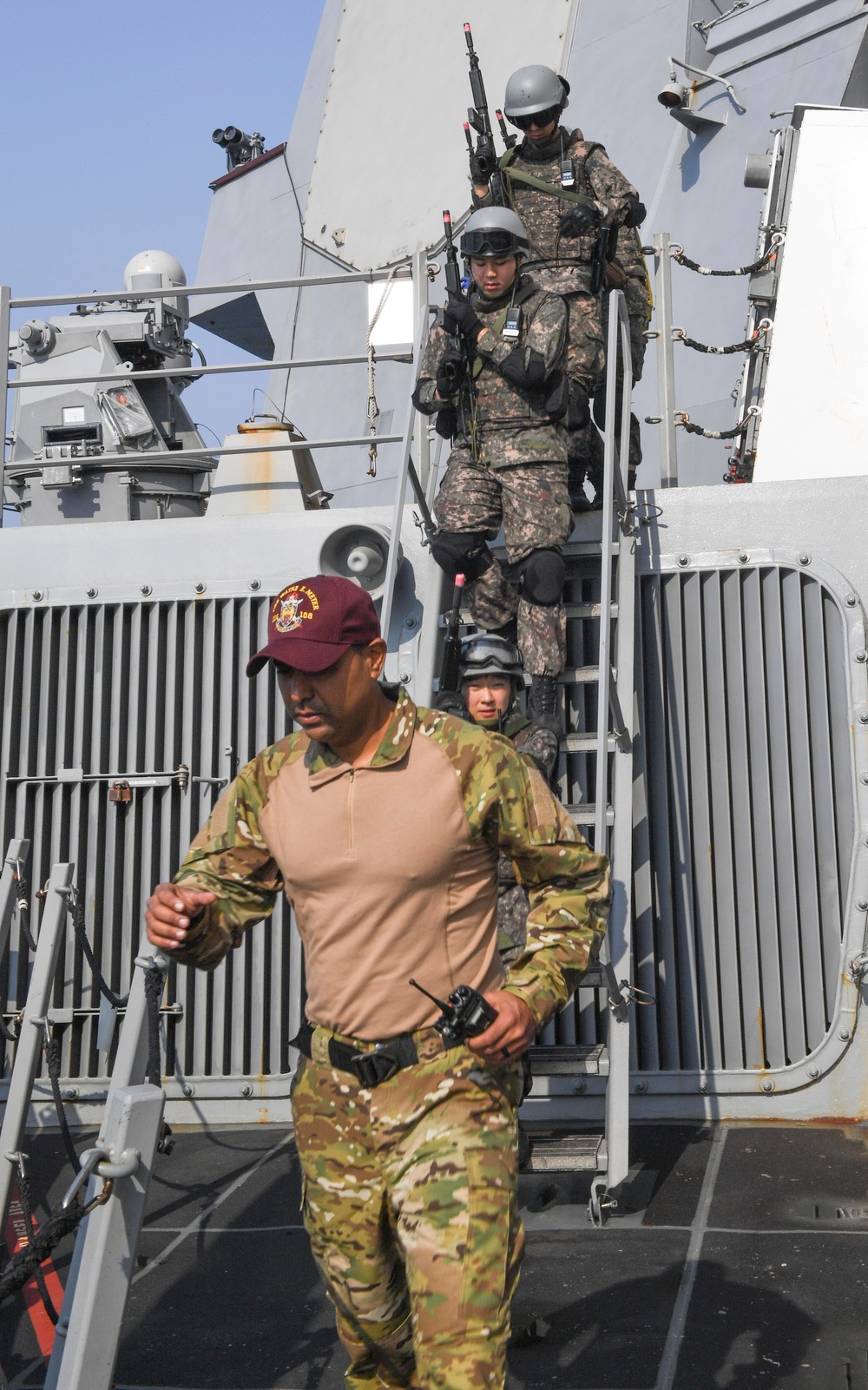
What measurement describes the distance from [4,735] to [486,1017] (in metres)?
4.03

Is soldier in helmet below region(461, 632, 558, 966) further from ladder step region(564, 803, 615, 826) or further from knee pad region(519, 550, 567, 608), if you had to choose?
knee pad region(519, 550, 567, 608)

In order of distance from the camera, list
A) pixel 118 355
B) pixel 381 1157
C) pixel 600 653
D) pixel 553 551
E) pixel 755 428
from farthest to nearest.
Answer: pixel 118 355
pixel 755 428
pixel 553 551
pixel 600 653
pixel 381 1157

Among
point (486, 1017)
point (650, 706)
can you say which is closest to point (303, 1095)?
point (486, 1017)

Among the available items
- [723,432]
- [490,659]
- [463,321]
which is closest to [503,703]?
[490,659]

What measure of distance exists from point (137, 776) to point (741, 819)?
2.37 metres

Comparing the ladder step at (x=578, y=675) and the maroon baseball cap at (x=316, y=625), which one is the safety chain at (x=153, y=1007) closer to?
the maroon baseball cap at (x=316, y=625)

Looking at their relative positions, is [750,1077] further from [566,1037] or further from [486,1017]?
[486,1017]

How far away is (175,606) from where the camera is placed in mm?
5832

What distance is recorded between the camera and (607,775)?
477cm

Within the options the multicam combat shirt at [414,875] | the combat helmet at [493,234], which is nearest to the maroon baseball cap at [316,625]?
the multicam combat shirt at [414,875]

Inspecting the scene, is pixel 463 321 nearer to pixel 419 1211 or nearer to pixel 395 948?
pixel 395 948

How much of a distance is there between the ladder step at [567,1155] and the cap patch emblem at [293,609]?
211 cm

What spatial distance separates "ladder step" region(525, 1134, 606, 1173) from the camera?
3.94 metres

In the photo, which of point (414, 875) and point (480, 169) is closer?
point (414, 875)
